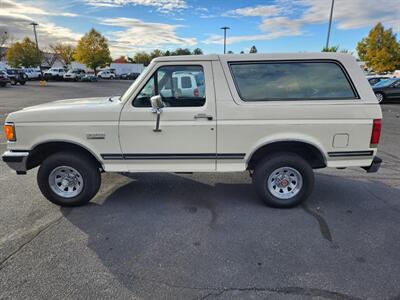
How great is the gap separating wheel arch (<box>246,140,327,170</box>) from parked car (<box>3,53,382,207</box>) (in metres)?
0.03

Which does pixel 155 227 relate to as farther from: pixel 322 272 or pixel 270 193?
pixel 322 272

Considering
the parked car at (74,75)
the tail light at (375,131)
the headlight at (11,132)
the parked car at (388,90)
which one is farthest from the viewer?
the parked car at (74,75)

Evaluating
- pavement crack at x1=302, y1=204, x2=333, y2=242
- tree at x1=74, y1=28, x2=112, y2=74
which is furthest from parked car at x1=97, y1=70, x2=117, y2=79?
pavement crack at x1=302, y1=204, x2=333, y2=242

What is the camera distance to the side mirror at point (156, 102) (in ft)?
11.1

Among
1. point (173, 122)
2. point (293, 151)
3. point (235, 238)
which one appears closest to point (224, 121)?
point (173, 122)

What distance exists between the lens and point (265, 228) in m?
3.46

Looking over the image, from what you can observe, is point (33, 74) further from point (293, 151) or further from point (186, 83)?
point (293, 151)

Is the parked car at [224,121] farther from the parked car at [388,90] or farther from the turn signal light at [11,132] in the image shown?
the parked car at [388,90]

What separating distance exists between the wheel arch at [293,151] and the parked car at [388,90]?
15.1 meters

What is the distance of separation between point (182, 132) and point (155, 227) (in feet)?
4.06

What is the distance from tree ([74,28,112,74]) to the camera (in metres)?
53.7

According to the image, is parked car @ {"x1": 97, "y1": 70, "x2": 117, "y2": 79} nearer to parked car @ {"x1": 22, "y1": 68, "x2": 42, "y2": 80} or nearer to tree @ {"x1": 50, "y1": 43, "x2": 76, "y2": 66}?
parked car @ {"x1": 22, "y1": 68, "x2": 42, "y2": 80}

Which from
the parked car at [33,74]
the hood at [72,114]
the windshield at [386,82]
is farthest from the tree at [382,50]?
the parked car at [33,74]

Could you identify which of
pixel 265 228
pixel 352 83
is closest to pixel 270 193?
pixel 265 228
